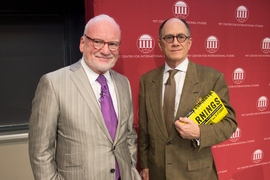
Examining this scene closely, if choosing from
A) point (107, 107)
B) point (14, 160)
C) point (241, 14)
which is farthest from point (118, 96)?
point (241, 14)

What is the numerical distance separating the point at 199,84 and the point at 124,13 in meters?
0.93

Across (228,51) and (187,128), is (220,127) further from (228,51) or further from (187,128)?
(228,51)

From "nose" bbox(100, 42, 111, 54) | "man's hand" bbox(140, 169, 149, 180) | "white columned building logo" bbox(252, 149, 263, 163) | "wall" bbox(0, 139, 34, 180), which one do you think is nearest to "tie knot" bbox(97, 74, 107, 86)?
"nose" bbox(100, 42, 111, 54)

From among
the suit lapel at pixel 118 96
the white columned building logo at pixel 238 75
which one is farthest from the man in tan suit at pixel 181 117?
the white columned building logo at pixel 238 75

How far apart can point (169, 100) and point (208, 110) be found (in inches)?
10.8

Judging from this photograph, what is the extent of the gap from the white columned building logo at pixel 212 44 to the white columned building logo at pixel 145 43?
2.02 ft

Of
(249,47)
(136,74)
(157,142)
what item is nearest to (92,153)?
(157,142)

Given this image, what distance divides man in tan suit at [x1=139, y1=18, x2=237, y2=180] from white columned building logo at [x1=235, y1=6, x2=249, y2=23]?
46.6 inches

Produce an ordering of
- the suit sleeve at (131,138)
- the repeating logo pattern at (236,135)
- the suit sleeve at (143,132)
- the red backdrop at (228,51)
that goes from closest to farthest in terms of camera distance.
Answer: the suit sleeve at (131,138) < the suit sleeve at (143,132) < the red backdrop at (228,51) < the repeating logo pattern at (236,135)

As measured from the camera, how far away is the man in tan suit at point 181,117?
1.70 m

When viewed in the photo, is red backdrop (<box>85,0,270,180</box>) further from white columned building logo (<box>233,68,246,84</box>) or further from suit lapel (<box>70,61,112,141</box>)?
suit lapel (<box>70,61,112,141</box>)

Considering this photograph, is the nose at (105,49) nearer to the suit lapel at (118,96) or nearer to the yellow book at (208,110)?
the suit lapel at (118,96)

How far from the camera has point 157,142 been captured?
179 cm

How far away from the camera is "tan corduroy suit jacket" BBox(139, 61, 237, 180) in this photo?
1.70 m
